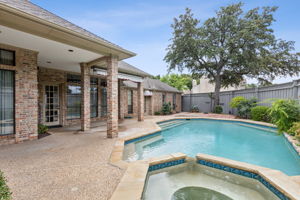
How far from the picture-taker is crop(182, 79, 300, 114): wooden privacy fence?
754 cm

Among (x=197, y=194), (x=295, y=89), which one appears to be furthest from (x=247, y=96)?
(x=197, y=194)

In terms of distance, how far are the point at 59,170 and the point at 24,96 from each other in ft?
11.0

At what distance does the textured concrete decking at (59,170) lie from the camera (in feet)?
6.95

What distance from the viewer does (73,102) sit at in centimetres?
803

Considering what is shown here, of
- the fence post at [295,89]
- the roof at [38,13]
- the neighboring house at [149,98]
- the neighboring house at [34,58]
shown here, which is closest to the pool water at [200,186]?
the neighboring house at [34,58]

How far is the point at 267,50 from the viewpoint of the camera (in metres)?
13.2

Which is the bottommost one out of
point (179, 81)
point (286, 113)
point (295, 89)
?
point (286, 113)

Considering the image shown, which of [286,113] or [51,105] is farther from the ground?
[51,105]

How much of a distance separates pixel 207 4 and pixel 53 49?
8.83m

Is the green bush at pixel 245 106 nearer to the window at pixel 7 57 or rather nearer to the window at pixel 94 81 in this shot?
the window at pixel 94 81

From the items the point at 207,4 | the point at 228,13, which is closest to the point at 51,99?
the point at 207,4

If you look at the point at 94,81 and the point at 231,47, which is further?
the point at 231,47

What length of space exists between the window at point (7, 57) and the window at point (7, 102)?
0.28 m

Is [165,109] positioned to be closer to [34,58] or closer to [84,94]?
[84,94]
